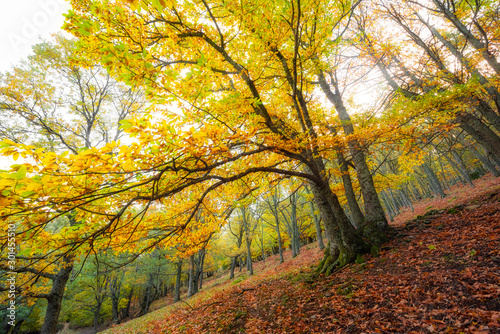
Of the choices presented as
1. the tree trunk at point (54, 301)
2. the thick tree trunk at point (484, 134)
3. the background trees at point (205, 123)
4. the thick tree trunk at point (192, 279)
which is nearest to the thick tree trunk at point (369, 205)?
the background trees at point (205, 123)

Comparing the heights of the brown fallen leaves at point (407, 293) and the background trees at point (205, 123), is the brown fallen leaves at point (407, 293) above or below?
below

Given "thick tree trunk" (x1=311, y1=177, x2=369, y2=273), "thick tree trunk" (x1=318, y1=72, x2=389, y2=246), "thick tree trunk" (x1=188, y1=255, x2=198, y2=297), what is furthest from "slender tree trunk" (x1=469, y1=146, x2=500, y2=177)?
"thick tree trunk" (x1=188, y1=255, x2=198, y2=297)

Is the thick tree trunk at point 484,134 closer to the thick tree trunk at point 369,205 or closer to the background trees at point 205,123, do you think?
the background trees at point 205,123

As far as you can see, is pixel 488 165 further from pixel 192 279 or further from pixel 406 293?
pixel 192 279

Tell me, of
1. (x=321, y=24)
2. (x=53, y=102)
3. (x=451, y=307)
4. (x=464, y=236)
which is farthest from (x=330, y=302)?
(x=53, y=102)

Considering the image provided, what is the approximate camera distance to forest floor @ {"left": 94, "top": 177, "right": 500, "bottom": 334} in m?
2.73

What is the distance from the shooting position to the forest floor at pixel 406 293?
273cm

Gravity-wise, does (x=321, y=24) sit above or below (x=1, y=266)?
above

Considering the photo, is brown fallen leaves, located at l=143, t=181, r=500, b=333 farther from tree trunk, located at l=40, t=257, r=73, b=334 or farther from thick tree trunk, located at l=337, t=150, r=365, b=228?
tree trunk, located at l=40, t=257, r=73, b=334

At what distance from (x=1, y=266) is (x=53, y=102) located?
29.2 ft

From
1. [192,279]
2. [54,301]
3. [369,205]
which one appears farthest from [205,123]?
[192,279]

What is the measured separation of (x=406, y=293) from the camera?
342 centimetres

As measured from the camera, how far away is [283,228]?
2552 cm

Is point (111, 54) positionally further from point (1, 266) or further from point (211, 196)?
point (211, 196)
